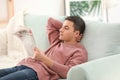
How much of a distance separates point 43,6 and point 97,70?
215 cm

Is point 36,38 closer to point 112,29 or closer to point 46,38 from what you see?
point 46,38

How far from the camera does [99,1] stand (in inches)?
130

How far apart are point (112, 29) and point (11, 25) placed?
103 cm

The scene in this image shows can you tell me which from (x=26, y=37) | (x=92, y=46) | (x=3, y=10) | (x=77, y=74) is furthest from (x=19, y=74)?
(x=3, y=10)

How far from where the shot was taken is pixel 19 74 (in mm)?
1511

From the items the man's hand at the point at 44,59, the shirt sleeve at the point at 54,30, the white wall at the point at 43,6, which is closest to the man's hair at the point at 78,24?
the shirt sleeve at the point at 54,30

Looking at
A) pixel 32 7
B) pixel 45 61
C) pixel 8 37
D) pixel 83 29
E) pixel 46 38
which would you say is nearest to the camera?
pixel 45 61

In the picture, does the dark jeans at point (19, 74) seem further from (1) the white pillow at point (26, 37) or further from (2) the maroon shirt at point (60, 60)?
(1) the white pillow at point (26, 37)

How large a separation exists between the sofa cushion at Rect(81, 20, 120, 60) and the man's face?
0.09 metres

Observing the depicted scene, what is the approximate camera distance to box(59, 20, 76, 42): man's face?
5.77 feet

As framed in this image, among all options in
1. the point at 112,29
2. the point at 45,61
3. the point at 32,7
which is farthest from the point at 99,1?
the point at 45,61

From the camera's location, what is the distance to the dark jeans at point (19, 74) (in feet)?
4.91

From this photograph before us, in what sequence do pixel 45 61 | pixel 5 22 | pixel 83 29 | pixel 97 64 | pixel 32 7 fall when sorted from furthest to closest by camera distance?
pixel 32 7 → pixel 5 22 → pixel 83 29 → pixel 45 61 → pixel 97 64

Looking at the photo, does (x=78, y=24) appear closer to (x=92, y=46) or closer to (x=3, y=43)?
(x=92, y=46)
